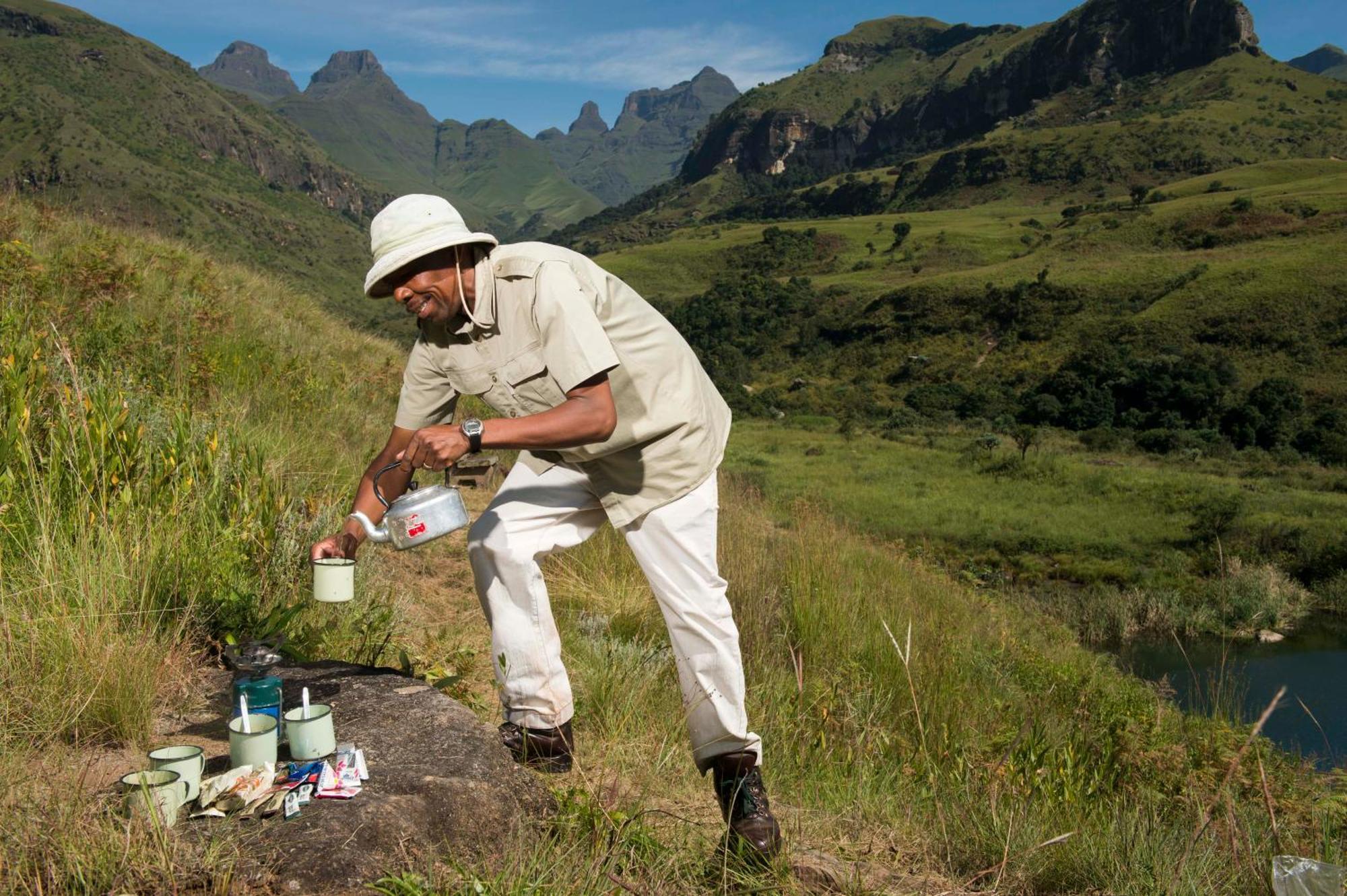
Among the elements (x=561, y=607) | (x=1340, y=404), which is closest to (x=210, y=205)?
(x=1340, y=404)

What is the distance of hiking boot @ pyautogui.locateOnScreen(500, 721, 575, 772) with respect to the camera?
3.14 metres

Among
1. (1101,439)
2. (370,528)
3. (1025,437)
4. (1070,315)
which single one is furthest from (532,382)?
(1070,315)

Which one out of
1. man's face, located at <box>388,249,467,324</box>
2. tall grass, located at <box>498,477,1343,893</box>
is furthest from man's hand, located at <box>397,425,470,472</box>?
tall grass, located at <box>498,477,1343,893</box>

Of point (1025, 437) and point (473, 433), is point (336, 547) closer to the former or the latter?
point (473, 433)

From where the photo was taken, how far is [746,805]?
2.76 m

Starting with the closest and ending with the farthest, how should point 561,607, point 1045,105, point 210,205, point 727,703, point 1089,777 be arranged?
point 727,703 < point 1089,777 < point 561,607 < point 210,205 < point 1045,105

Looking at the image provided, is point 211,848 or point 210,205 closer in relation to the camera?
point 211,848

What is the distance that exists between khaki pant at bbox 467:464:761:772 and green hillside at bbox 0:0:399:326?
69.0 metres

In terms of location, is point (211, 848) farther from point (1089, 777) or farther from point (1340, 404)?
point (1340, 404)

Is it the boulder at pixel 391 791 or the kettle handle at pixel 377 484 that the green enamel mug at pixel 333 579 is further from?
the boulder at pixel 391 791

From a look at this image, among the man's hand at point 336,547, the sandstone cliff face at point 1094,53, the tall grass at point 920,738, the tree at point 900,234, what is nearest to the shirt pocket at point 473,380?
the man's hand at point 336,547

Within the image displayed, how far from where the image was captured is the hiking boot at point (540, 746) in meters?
3.14

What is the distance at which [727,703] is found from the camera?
2.82 meters

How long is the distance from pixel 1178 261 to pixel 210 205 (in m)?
93.7
